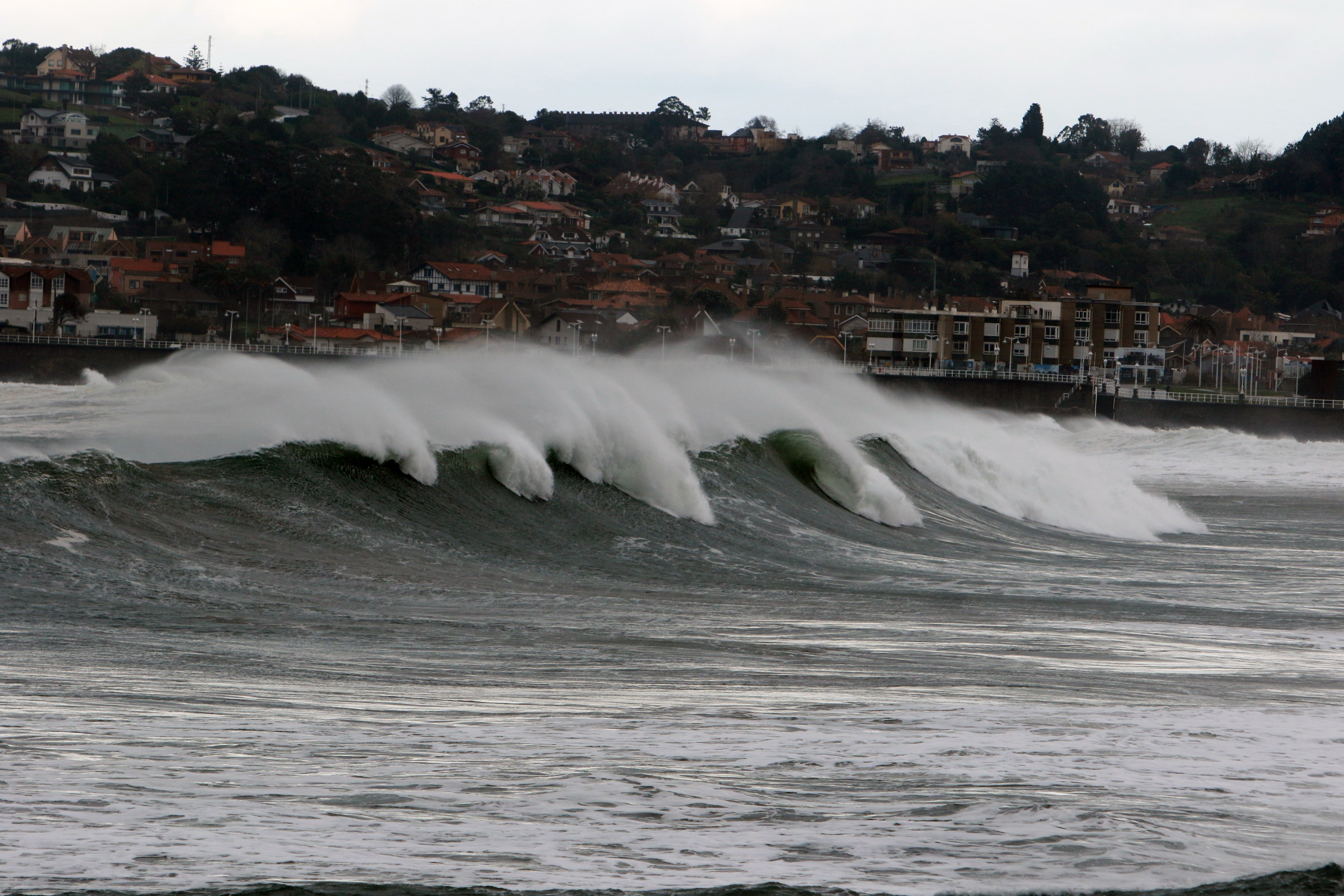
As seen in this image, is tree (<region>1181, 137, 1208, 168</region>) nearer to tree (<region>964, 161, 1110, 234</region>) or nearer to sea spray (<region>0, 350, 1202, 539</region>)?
tree (<region>964, 161, 1110, 234</region>)

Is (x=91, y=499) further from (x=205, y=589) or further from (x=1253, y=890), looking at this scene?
(x=1253, y=890)

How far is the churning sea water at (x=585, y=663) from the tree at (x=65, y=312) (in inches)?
2595

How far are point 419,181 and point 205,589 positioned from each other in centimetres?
13147

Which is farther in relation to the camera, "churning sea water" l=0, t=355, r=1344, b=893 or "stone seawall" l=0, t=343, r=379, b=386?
"stone seawall" l=0, t=343, r=379, b=386

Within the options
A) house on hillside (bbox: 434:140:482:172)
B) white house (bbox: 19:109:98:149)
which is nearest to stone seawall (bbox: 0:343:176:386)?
white house (bbox: 19:109:98:149)

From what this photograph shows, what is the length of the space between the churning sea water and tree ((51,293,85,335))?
65.9m

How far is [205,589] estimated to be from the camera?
9875mm

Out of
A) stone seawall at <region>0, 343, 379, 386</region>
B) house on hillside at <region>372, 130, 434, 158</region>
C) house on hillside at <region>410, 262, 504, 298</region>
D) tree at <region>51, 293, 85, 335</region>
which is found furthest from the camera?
house on hillside at <region>372, 130, 434, 158</region>

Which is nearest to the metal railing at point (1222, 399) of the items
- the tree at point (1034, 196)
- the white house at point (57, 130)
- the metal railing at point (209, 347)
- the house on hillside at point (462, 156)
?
the metal railing at point (209, 347)

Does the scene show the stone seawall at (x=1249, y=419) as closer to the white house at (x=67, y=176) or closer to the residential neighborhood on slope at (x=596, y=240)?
the residential neighborhood on slope at (x=596, y=240)

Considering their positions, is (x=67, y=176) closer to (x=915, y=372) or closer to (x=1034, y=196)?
(x=915, y=372)

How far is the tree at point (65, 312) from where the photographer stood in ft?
266

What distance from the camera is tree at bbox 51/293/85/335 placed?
266 feet

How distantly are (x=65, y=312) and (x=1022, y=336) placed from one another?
56.2m
